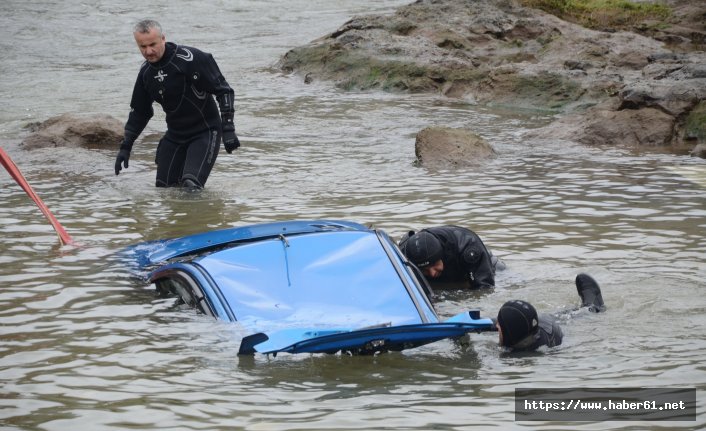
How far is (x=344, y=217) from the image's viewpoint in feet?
30.4

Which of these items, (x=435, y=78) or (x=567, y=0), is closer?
(x=435, y=78)

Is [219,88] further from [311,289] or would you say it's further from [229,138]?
[311,289]

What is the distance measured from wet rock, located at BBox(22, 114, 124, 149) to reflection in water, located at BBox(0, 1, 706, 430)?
389 millimetres

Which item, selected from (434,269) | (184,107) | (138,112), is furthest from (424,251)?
(138,112)

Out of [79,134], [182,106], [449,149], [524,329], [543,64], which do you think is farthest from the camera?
[543,64]

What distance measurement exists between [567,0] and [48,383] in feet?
57.2

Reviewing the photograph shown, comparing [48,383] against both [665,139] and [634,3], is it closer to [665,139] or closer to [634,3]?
[665,139]

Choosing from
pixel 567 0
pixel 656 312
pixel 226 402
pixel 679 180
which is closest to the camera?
pixel 226 402

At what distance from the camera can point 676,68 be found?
1462 cm

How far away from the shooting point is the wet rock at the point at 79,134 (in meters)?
13.0

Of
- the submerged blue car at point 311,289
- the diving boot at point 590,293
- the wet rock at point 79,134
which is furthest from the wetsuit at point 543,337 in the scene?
the wet rock at point 79,134

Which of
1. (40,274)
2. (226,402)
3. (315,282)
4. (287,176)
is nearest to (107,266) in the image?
(40,274)

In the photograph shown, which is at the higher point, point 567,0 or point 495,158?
point 567,0

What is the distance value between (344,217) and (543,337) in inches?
136
